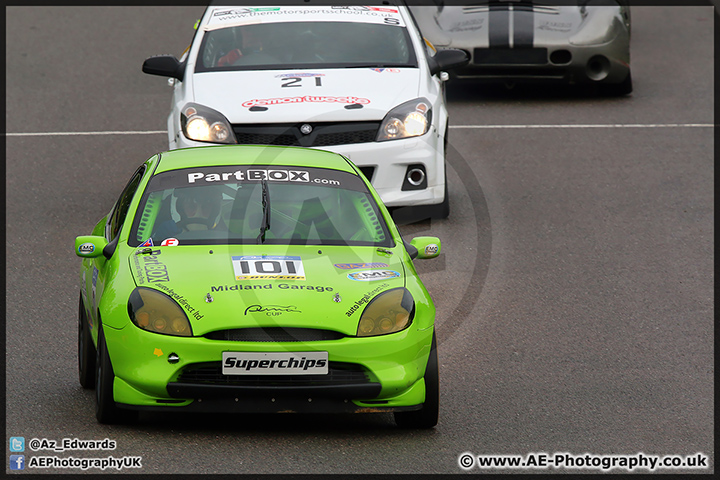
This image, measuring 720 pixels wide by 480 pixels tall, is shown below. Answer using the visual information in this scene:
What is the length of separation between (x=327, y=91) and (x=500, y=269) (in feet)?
7.06

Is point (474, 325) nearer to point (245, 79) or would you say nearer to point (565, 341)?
point (565, 341)

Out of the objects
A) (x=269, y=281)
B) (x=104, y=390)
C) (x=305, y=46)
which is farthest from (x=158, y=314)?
(x=305, y=46)

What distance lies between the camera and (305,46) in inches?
443

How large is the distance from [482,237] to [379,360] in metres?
4.66

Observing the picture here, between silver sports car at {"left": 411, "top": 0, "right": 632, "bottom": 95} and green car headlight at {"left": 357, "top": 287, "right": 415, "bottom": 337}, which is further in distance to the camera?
silver sports car at {"left": 411, "top": 0, "right": 632, "bottom": 95}

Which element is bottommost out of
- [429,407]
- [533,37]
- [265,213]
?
[429,407]

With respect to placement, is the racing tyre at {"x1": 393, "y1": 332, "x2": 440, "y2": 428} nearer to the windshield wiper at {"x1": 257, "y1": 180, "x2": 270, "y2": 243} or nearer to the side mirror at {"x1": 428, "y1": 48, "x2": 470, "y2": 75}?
the windshield wiper at {"x1": 257, "y1": 180, "x2": 270, "y2": 243}

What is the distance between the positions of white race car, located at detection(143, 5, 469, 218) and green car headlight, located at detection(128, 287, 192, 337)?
13.5 ft

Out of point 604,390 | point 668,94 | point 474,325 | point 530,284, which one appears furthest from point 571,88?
point 604,390

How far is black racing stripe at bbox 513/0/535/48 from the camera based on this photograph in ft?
48.3

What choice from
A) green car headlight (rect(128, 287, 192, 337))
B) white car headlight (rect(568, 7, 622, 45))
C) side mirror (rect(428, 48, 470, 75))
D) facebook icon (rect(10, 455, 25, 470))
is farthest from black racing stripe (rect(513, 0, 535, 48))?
facebook icon (rect(10, 455, 25, 470))

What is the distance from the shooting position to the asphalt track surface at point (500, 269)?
6.30 metres

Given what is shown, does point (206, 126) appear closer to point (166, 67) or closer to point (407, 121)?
point (166, 67)

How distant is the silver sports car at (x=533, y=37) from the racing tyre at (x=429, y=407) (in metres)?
8.94
